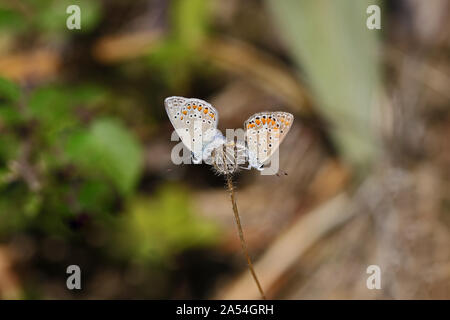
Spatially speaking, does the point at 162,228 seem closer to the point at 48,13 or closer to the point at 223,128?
the point at 223,128

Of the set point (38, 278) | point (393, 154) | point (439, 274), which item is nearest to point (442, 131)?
point (393, 154)

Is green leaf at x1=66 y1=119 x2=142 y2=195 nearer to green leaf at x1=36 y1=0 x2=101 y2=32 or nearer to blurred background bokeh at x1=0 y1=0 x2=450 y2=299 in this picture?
blurred background bokeh at x1=0 y1=0 x2=450 y2=299

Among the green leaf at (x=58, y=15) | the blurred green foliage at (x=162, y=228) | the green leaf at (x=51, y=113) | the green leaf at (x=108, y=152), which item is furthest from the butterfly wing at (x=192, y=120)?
the green leaf at (x=58, y=15)

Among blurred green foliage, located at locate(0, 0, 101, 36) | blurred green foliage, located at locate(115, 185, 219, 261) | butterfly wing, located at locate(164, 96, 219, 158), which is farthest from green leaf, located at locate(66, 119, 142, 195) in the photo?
blurred green foliage, located at locate(0, 0, 101, 36)

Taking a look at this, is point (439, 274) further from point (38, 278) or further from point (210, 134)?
point (38, 278)

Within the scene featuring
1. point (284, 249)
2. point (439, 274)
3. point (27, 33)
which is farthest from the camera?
point (27, 33)

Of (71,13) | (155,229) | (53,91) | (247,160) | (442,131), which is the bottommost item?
(247,160)

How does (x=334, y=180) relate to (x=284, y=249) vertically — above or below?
above

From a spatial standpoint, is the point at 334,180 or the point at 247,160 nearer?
the point at 247,160
